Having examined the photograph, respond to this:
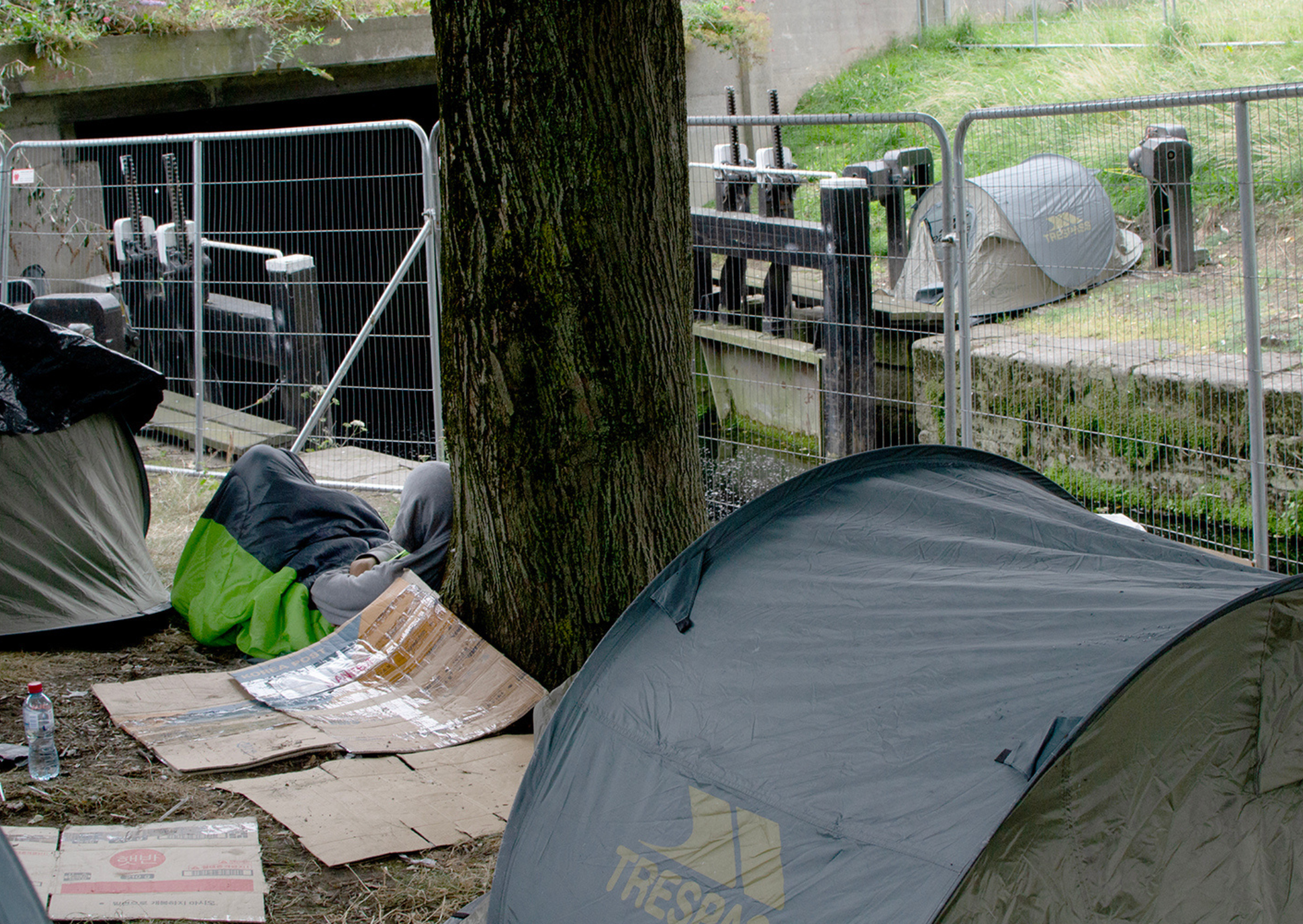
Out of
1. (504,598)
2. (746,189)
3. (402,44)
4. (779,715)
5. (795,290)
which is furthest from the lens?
(402,44)

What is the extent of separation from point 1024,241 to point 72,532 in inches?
169

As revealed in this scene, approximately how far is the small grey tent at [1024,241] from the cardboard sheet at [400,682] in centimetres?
264

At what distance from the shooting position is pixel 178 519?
6480 millimetres

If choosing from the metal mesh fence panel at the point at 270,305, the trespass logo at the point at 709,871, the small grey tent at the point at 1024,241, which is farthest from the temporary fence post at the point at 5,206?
the trespass logo at the point at 709,871

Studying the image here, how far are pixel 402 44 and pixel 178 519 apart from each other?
271 inches

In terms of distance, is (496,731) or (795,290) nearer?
(496,731)

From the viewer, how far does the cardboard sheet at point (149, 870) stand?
272 centimetres

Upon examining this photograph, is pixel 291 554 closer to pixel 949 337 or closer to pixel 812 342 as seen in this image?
pixel 812 342

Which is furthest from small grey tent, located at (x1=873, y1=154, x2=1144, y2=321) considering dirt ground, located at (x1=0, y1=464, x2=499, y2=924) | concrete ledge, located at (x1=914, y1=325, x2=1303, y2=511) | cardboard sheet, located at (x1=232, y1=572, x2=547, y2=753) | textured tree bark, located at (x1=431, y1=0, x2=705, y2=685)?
dirt ground, located at (x1=0, y1=464, x2=499, y2=924)

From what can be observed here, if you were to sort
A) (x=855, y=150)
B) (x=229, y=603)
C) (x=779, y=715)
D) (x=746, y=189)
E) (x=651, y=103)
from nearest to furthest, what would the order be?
(x=779, y=715), (x=651, y=103), (x=229, y=603), (x=746, y=189), (x=855, y=150)

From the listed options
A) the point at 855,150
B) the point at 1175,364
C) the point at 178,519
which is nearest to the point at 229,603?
the point at 178,519

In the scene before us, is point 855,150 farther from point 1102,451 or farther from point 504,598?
point 504,598

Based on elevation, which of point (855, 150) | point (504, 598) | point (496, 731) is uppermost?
point (855, 150)

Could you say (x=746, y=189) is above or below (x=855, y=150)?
below
